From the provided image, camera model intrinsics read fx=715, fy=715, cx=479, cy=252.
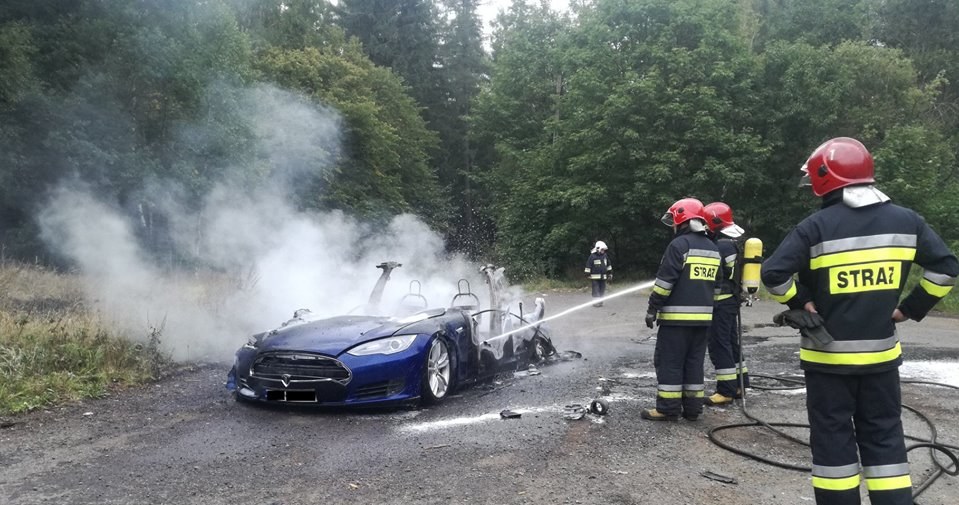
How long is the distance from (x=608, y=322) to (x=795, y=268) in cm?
1078

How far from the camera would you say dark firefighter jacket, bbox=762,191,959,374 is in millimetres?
3670

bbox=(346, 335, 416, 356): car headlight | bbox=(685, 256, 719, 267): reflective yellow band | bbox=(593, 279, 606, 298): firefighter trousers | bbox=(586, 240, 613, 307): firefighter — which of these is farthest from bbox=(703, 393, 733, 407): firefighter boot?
bbox=(593, 279, 606, 298): firefighter trousers

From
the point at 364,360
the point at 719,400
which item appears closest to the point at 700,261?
the point at 719,400

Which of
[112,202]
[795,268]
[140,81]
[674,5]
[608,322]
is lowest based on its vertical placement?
[608,322]

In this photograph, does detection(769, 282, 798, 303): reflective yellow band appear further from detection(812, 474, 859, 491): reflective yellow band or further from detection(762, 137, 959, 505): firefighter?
detection(812, 474, 859, 491): reflective yellow band

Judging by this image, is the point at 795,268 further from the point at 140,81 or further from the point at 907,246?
the point at 140,81

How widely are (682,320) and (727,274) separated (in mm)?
1262

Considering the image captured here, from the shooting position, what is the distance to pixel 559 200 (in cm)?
2973

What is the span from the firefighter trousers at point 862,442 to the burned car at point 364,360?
3534 mm

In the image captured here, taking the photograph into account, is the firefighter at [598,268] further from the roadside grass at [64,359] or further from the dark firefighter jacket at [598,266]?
the roadside grass at [64,359]

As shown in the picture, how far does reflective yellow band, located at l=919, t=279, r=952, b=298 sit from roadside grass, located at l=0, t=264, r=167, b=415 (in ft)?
22.5

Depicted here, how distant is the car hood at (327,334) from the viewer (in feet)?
20.6

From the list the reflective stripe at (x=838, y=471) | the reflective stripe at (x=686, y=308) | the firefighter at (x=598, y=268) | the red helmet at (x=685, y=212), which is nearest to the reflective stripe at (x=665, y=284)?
the reflective stripe at (x=686, y=308)

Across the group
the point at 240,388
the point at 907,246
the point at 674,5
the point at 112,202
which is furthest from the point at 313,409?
the point at 674,5
